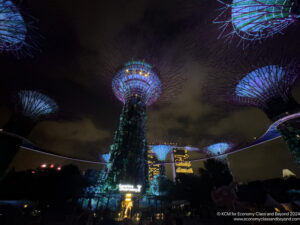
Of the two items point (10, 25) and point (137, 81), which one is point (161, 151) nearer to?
point (137, 81)

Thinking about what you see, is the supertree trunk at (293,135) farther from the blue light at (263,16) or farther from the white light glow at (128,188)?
the white light glow at (128,188)

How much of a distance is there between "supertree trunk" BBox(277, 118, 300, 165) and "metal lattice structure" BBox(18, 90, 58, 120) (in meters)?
57.2

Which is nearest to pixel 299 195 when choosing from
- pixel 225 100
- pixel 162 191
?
pixel 225 100

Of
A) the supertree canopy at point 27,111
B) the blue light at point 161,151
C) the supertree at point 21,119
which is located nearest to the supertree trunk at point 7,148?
the supertree at point 21,119

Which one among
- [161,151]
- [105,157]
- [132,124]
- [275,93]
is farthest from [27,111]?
[275,93]

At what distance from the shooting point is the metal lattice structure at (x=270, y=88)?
28141 mm

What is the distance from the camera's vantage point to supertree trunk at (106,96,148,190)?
27.4 metres

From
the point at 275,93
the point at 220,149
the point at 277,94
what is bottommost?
the point at 277,94

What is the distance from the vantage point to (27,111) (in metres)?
39.3

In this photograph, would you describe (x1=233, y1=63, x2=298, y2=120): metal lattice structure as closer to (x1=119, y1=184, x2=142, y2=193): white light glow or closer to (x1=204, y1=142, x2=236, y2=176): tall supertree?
(x1=119, y1=184, x2=142, y2=193): white light glow

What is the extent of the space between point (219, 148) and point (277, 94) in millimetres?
33623

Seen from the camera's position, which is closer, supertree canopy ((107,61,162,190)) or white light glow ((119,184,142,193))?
white light glow ((119,184,142,193))

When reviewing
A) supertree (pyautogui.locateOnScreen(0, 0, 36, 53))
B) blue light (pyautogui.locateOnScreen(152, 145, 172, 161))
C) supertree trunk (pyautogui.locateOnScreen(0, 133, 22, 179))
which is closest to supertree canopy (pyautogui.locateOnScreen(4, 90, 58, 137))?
supertree trunk (pyautogui.locateOnScreen(0, 133, 22, 179))

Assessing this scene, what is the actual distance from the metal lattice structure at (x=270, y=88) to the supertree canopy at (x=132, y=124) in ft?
62.4
